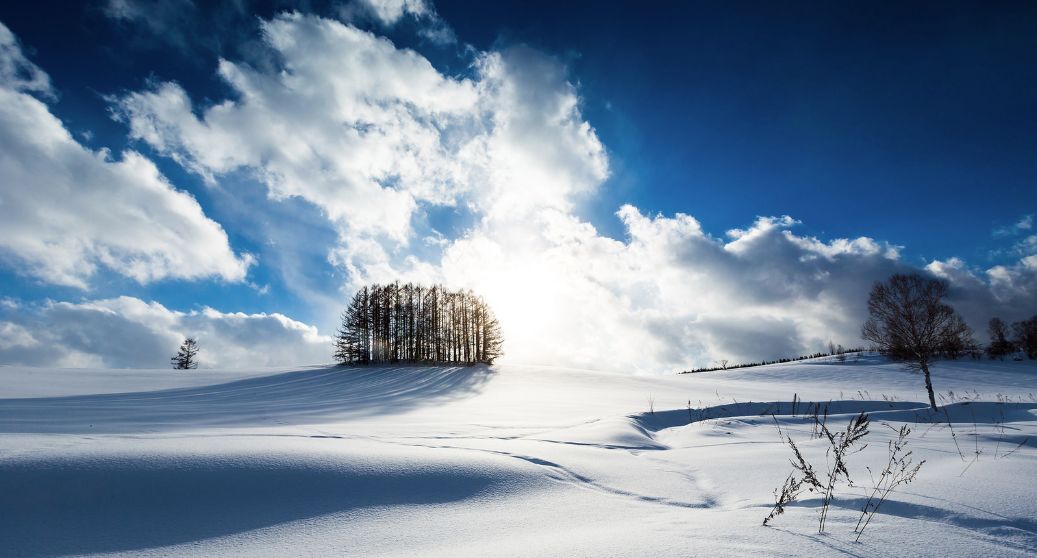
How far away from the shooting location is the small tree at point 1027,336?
120 feet

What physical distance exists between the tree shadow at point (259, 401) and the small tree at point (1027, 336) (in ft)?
151

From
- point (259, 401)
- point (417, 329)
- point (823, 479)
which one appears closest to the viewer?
point (823, 479)

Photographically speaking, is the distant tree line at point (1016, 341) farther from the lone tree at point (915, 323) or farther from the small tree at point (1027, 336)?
the lone tree at point (915, 323)

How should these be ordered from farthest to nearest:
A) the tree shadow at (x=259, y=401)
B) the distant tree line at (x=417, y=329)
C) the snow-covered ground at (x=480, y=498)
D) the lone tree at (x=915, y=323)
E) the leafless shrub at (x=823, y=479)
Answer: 1. the distant tree line at (x=417, y=329)
2. the lone tree at (x=915, y=323)
3. the tree shadow at (x=259, y=401)
4. the leafless shrub at (x=823, y=479)
5. the snow-covered ground at (x=480, y=498)

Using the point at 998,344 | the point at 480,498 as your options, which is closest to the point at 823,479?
the point at 480,498

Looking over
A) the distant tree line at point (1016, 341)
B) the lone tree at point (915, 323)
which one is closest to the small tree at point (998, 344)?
the distant tree line at point (1016, 341)

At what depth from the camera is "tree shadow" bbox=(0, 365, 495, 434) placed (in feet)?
23.2

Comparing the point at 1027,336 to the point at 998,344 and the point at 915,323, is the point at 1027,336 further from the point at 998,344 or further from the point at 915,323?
the point at 915,323

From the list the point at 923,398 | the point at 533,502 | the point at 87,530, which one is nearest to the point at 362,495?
the point at 533,502

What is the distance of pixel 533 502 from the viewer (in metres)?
2.97

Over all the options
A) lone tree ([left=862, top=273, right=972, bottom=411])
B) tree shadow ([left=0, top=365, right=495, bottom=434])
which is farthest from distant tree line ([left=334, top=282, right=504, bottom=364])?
lone tree ([left=862, top=273, right=972, bottom=411])

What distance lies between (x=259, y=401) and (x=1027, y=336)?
197ft

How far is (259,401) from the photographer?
13328 millimetres

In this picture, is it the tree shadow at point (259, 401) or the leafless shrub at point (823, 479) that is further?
the tree shadow at point (259, 401)
